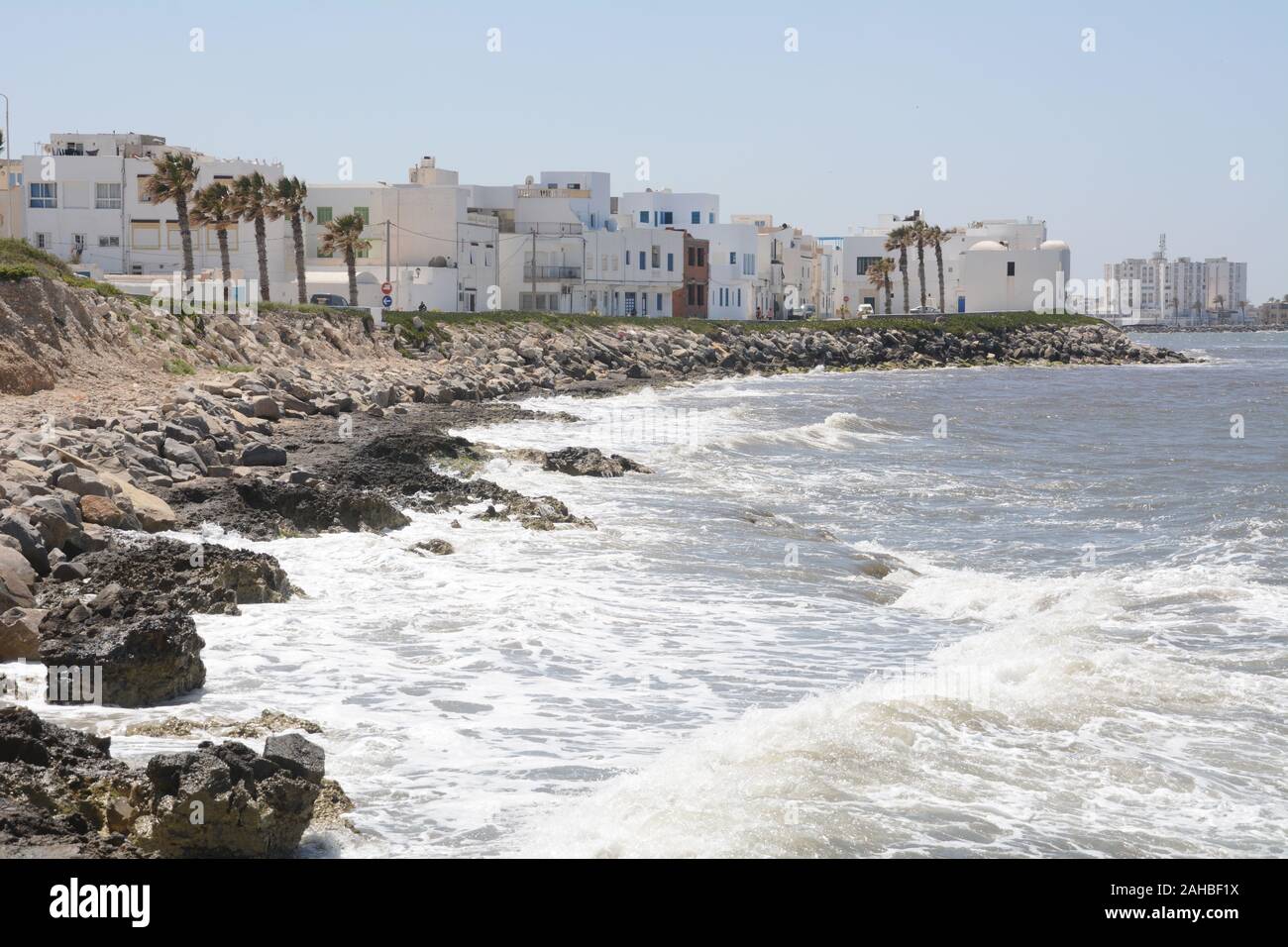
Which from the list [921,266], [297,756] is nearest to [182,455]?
[297,756]

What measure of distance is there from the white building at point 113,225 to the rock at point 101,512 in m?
51.8

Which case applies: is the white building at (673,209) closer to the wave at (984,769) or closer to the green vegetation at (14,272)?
the green vegetation at (14,272)

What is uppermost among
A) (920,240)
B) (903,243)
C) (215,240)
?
(920,240)

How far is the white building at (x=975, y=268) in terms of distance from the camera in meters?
116

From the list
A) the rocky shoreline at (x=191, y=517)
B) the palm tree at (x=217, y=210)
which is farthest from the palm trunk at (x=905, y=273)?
the rocky shoreline at (x=191, y=517)

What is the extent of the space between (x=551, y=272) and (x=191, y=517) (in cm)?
6598

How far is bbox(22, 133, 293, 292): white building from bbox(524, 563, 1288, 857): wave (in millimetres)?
58648

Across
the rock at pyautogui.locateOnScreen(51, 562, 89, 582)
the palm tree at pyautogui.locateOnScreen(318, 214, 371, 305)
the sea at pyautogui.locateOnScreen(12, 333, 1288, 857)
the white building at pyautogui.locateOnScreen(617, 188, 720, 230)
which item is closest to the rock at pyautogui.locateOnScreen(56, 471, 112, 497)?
the sea at pyautogui.locateOnScreen(12, 333, 1288, 857)

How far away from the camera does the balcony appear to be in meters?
81.7

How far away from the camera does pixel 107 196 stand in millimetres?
67125

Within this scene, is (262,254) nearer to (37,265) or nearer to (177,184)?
(177,184)

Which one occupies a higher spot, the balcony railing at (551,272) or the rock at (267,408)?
the balcony railing at (551,272)

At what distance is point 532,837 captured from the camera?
861 cm
